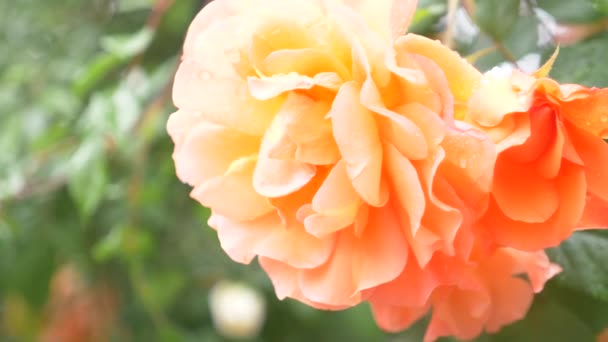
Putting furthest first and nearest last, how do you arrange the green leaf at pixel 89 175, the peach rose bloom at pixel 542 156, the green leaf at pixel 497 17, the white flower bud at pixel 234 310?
1. the white flower bud at pixel 234 310
2. the green leaf at pixel 89 175
3. the green leaf at pixel 497 17
4. the peach rose bloom at pixel 542 156

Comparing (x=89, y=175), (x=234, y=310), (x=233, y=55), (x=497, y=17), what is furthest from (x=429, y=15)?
(x=234, y=310)

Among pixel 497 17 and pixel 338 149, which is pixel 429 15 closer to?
pixel 497 17

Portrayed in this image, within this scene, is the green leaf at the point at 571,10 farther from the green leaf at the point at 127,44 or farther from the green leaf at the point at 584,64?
the green leaf at the point at 127,44

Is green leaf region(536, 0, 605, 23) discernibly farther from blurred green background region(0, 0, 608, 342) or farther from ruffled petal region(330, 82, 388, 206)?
ruffled petal region(330, 82, 388, 206)

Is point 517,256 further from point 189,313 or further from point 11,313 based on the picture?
point 11,313

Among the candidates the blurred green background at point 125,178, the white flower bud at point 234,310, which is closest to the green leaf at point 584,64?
the blurred green background at point 125,178

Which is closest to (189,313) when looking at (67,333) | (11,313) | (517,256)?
(67,333)

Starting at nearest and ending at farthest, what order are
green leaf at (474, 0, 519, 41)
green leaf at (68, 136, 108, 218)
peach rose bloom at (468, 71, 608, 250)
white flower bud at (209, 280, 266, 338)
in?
peach rose bloom at (468, 71, 608, 250), green leaf at (474, 0, 519, 41), green leaf at (68, 136, 108, 218), white flower bud at (209, 280, 266, 338)

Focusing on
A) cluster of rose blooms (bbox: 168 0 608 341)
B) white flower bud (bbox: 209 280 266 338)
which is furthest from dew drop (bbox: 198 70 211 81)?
white flower bud (bbox: 209 280 266 338)
